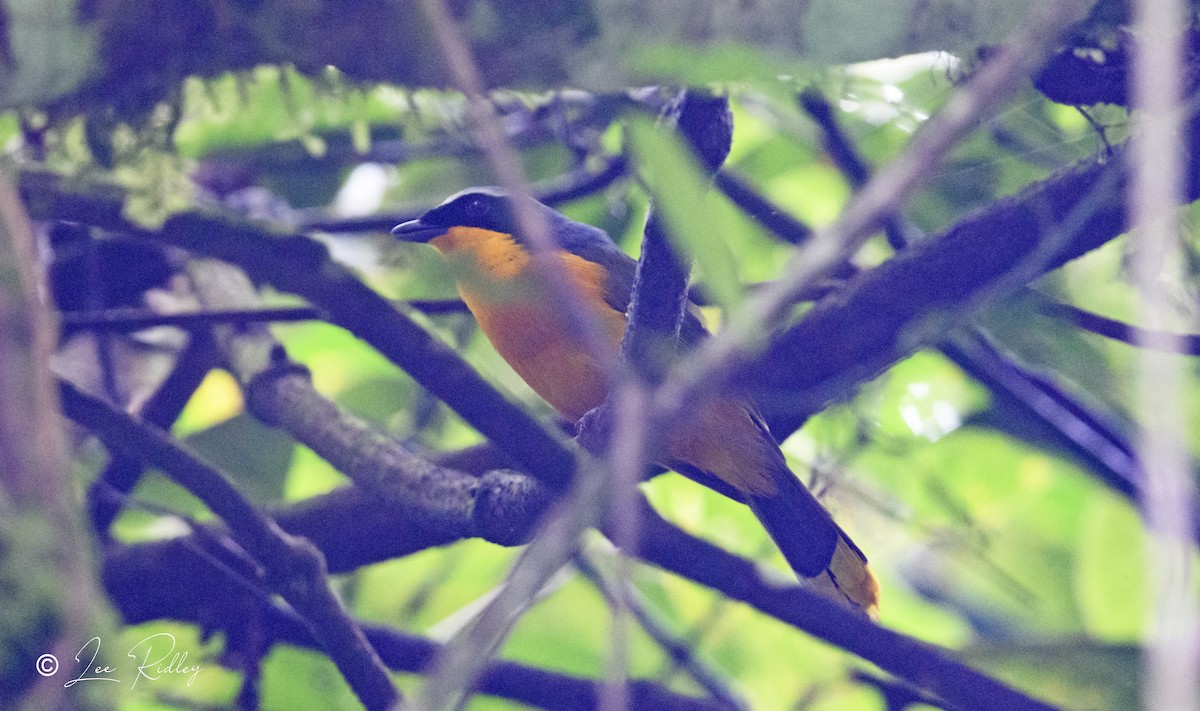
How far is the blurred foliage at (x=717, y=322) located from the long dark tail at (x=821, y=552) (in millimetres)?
326

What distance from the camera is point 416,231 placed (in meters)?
3.70

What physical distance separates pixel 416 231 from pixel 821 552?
1.65 meters

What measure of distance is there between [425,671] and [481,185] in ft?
7.05

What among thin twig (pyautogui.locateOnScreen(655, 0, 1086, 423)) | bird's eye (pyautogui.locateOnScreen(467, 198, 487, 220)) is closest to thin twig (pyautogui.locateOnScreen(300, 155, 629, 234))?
Result: bird's eye (pyautogui.locateOnScreen(467, 198, 487, 220))

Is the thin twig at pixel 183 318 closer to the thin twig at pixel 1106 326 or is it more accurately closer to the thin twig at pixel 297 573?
the thin twig at pixel 297 573

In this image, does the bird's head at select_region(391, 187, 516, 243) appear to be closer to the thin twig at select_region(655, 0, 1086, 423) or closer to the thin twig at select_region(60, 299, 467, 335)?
the thin twig at select_region(60, 299, 467, 335)

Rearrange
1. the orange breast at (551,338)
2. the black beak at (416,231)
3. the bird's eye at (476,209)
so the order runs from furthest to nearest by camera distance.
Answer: the bird's eye at (476,209) → the black beak at (416,231) → the orange breast at (551,338)

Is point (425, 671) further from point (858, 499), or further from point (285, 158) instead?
point (285, 158)

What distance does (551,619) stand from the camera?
13.0 feet

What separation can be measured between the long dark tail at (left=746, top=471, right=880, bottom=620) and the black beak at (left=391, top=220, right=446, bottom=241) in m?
1.39

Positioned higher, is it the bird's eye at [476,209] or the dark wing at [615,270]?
the bird's eye at [476,209]

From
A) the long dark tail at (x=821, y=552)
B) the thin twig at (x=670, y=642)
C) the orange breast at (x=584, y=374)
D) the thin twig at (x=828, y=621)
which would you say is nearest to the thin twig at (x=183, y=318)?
the orange breast at (x=584, y=374)

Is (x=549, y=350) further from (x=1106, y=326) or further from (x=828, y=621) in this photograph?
(x=1106, y=326)

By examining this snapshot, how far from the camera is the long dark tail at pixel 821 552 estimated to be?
127 inches
